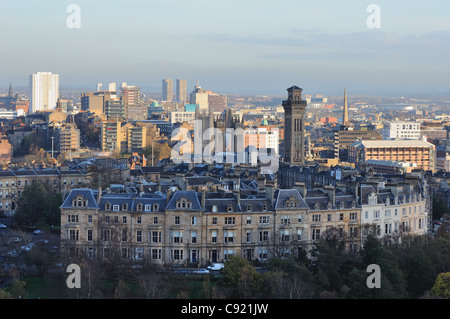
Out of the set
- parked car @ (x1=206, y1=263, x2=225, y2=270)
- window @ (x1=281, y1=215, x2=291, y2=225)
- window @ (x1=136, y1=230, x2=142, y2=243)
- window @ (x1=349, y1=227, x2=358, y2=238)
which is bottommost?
parked car @ (x1=206, y1=263, x2=225, y2=270)

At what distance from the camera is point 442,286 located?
1417 inches

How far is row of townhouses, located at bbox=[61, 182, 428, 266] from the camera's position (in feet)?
136

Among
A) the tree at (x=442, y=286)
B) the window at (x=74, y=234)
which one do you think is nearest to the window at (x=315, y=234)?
the tree at (x=442, y=286)

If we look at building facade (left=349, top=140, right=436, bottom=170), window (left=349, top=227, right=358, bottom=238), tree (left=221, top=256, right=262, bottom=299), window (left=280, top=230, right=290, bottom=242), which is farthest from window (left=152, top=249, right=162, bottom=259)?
building facade (left=349, top=140, right=436, bottom=170)

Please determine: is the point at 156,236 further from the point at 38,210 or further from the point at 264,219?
the point at 38,210

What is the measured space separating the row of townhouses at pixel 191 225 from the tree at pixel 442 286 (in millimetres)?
8064

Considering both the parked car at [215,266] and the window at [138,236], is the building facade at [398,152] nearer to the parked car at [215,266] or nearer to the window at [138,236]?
the parked car at [215,266]

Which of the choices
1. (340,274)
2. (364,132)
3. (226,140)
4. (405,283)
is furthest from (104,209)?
(364,132)

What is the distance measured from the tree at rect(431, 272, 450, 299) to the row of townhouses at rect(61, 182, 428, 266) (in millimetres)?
8064

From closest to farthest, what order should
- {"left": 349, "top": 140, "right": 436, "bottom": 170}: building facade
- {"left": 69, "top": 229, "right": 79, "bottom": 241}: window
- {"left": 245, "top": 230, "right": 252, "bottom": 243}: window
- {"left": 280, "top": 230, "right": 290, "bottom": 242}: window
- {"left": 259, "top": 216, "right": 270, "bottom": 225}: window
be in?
{"left": 69, "top": 229, "right": 79, "bottom": 241}: window < {"left": 245, "top": 230, "right": 252, "bottom": 243}: window < {"left": 259, "top": 216, "right": 270, "bottom": 225}: window < {"left": 280, "top": 230, "right": 290, "bottom": 242}: window < {"left": 349, "top": 140, "right": 436, "bottom": 170}: building facade

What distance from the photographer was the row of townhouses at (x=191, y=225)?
1630 inches

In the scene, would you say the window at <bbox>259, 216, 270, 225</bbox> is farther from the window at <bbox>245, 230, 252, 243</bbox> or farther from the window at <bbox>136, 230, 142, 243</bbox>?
the window at <bbox>136, 230, 142, 243</bbox>

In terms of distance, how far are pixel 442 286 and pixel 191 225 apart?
1245cm
